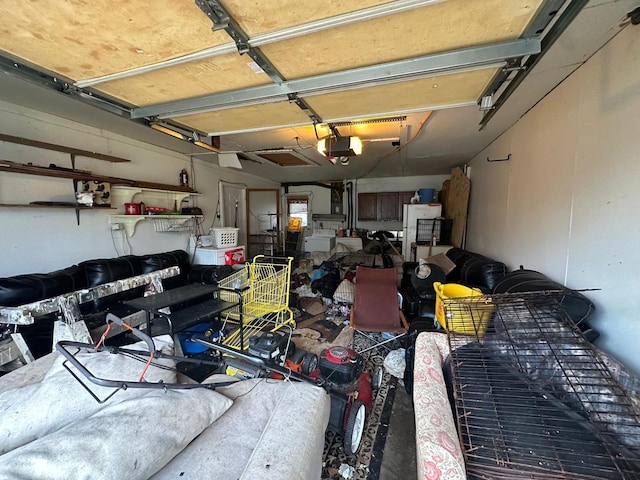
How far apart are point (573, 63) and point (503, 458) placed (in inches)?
90.9

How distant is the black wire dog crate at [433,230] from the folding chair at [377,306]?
2.26 meters

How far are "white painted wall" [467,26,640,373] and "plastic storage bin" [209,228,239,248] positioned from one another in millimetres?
3906

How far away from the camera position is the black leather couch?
6.66ft

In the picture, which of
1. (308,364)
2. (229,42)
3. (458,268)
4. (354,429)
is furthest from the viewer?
(458,268)

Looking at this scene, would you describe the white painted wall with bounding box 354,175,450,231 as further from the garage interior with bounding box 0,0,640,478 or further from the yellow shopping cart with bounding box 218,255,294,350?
the yellow shopping cart with bounding box 218,255,294,350

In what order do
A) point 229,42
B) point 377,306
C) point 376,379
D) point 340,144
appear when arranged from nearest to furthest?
point 229,42 < point 376,379 < point 377,306 < point 340,144

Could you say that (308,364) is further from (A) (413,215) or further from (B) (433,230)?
(A) (413,215)

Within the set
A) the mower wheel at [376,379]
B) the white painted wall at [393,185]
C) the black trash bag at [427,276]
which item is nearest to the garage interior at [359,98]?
the black trash bag at [427,276]

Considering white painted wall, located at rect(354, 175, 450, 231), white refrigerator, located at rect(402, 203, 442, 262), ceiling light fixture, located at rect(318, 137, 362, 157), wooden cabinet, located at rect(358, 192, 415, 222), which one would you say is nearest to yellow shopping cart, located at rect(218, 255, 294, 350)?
ceiling light fixture, located at rect(318, 137, 362, 157)

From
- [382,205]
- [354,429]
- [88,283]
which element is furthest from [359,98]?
[382,205]

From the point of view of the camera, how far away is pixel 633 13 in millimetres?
1229

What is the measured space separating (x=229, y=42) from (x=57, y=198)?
286 cm

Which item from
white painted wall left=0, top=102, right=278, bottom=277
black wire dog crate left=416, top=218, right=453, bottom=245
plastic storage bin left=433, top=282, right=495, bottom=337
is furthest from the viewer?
black wire dog crate left=416, top=218, right=453, bottom=245

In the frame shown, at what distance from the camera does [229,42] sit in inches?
42.5
